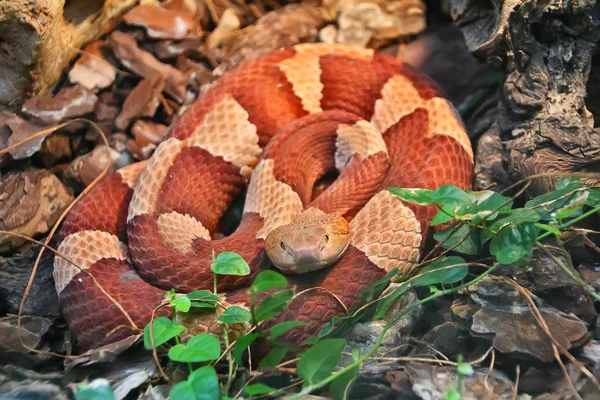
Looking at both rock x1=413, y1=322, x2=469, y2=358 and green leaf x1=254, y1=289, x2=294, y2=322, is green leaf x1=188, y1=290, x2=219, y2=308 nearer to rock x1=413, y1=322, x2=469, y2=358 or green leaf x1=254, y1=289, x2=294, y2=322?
green leaf x1=254, y1=289, x2=294, y2=322

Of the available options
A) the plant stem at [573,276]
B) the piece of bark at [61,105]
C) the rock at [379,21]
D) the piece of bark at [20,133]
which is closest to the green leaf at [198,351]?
the plant stem at [573,276]

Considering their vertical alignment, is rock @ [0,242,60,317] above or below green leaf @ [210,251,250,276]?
below

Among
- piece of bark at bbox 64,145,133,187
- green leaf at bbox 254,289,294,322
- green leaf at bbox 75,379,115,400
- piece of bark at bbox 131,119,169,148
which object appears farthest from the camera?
piece of bark at bbox 131,119,169,148

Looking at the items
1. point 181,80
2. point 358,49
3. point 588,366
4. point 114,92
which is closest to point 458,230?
point 588,366

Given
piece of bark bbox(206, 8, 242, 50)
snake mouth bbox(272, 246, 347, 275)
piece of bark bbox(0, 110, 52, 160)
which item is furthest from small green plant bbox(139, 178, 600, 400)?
piece of bark bbox(206, 8, 242, 50)

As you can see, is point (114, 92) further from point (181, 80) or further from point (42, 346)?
point (42, 346)

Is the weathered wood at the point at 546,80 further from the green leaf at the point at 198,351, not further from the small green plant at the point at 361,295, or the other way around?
the green leaf at the point at 198,351
